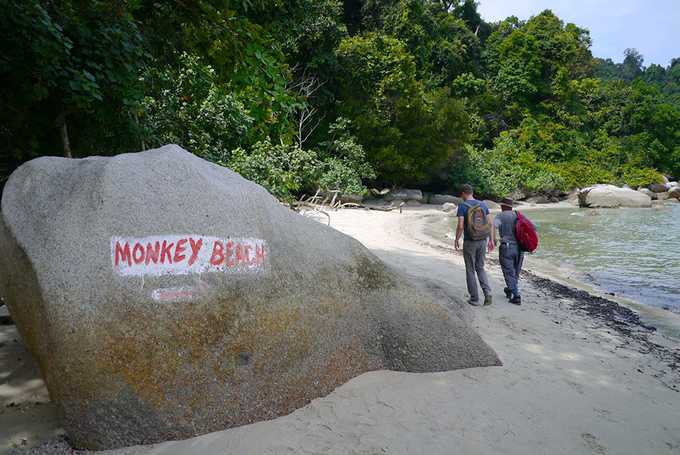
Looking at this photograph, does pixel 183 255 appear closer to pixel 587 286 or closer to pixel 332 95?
pixel 587 286

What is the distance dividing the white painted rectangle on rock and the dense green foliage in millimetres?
2133

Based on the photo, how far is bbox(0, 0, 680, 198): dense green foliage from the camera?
4.57 m

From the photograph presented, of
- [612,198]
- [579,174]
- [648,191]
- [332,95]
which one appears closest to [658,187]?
[648,191]

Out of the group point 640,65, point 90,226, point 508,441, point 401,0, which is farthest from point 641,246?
point 640,65

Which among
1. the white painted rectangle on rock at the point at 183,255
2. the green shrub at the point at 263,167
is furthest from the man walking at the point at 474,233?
the green shrub at the point at 263,167

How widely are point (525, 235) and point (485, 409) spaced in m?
3.76

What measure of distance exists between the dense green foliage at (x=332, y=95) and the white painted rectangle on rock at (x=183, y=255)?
7.00 ft

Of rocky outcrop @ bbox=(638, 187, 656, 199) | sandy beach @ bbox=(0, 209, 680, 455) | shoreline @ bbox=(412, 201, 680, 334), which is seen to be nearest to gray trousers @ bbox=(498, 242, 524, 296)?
sandy beach @ bbox=(0, 209, 680, 455)

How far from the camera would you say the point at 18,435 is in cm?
289

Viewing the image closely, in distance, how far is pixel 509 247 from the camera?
6707mm

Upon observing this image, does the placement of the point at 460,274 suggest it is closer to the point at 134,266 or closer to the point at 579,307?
the point at 579,307

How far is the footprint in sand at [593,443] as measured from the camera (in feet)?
10.0

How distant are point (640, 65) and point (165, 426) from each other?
126m

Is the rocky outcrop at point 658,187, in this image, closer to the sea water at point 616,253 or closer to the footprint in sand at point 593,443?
the sea water at point 616,253
